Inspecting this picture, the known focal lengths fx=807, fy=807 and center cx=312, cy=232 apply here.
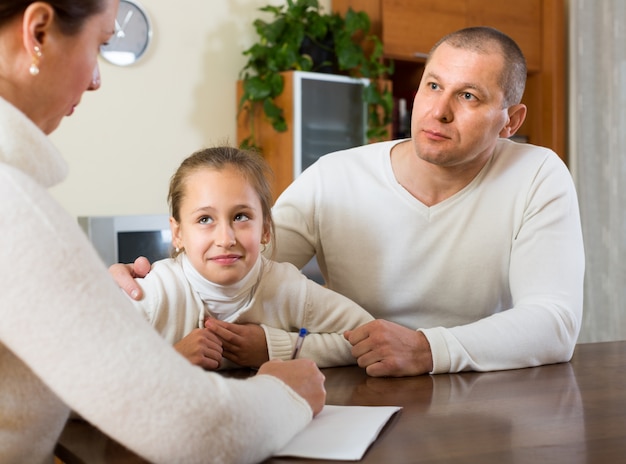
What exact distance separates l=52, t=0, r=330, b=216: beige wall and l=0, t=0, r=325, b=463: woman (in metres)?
2.96

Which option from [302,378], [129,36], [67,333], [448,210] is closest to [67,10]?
[67,333]

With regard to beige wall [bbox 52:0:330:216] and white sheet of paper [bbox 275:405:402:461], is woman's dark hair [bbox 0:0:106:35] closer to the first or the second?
white sheet of paper [bbox 275:405:402:461]

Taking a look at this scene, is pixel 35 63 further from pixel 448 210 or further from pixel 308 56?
pixel 308 56

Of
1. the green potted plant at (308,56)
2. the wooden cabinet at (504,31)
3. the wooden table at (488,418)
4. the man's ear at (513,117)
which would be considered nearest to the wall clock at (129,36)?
the green potted plant at (308,56)

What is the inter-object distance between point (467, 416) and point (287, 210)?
93 centimetres

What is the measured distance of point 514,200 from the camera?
1.82 meters

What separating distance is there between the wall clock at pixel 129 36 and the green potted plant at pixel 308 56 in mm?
527

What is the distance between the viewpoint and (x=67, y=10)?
83 cm

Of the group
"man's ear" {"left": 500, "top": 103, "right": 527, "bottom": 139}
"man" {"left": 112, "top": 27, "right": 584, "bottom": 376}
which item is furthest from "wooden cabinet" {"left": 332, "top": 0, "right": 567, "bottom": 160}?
"man" {"left": 112, "top": 27, "right": 584, "bottom": 376}

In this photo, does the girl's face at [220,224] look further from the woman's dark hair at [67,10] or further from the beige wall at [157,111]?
the beige wall at [157,111]

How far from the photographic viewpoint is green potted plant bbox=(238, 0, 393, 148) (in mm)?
4008

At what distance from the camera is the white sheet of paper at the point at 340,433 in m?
0.89

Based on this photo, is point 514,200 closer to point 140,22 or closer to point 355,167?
point 355,167

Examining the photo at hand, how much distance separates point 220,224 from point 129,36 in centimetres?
263
